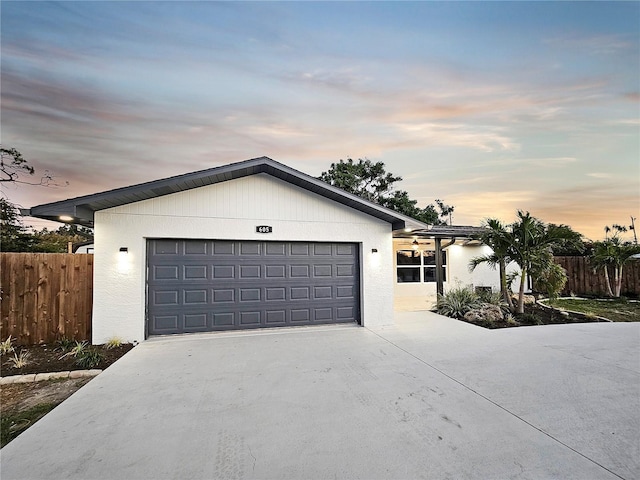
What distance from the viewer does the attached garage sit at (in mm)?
6332

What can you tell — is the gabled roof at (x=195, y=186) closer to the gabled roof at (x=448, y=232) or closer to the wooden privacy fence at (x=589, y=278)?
the gabled roof at (x=448, y=232)

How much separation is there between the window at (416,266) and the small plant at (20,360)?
37.3ft

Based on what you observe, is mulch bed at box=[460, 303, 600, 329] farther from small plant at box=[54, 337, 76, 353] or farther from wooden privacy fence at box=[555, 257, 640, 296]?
small plant at box=[54, 337, 76, 353]

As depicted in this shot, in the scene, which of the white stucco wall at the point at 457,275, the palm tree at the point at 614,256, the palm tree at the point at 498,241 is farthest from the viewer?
the white stucco wall at the point at 457,275

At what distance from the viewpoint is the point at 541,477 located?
90.5 inches

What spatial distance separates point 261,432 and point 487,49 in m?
9.47

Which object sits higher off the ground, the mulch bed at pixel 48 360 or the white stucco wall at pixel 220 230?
the white stucco wall at pixel 220 230

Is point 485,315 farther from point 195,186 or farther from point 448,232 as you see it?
point 195,186

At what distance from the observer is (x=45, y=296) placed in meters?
6.07

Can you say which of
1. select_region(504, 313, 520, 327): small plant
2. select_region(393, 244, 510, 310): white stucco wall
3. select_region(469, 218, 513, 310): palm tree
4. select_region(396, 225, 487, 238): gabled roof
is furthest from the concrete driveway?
select_region(393, 244, 510, 310): white stucco wall

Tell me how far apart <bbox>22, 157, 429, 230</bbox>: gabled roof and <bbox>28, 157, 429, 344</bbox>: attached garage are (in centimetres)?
2

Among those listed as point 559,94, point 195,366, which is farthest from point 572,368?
point 559,94

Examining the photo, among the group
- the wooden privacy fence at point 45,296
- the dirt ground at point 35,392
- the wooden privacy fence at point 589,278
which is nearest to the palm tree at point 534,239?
the wooden privacy fence at point 589,278

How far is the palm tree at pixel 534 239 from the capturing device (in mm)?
8383
